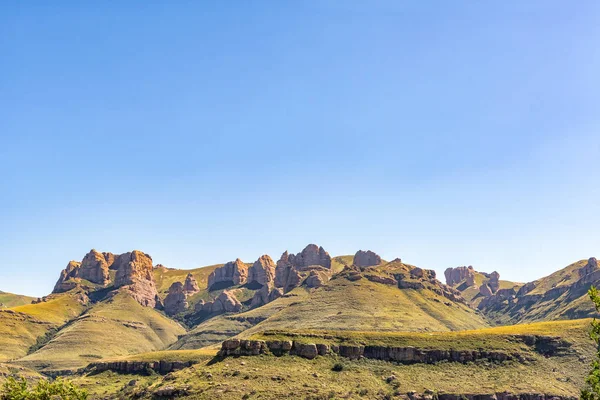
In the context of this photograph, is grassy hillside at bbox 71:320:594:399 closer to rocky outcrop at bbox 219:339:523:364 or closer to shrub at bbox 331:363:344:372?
shrub at bbox 331:363:344:372

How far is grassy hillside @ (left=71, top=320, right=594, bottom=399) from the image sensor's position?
474ft

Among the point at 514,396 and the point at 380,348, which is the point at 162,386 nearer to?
the point at 380,348

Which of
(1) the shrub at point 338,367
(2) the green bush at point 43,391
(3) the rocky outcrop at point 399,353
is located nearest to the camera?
(2) the green bush at point 43,391

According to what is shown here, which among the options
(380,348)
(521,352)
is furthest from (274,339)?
(521,352)

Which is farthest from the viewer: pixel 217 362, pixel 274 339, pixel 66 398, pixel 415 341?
pixel 415 341

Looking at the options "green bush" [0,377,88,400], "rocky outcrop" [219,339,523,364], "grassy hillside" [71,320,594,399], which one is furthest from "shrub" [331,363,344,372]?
"green bush" [0,377,88,400]

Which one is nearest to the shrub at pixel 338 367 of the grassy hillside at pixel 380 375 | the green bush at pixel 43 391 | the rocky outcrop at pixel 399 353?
the grassy hillside at pixel 380 375

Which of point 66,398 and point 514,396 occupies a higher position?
point 66,398

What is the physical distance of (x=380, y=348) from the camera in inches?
7151

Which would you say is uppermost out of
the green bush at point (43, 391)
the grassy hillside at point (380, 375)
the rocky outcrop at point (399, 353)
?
the green bush at point (43, 391)

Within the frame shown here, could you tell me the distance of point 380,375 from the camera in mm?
166875

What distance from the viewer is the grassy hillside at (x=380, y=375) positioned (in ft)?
474

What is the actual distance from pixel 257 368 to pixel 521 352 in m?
90.6

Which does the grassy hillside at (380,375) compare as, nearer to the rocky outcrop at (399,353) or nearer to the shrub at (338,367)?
the shrub at (338,367)
